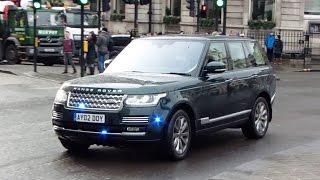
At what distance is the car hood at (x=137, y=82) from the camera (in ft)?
27.0

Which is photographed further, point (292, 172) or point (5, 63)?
point (5, 63)

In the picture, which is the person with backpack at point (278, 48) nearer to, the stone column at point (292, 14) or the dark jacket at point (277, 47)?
the dark jacket at point (277, 47)

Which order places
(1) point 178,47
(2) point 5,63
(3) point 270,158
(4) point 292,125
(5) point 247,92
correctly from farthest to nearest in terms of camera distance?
(2) point 5,63
(4) point 292,125
(5) point 247,92
(1) point 178,47
(3) point 270,158

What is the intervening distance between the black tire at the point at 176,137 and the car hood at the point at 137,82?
39 centimetres

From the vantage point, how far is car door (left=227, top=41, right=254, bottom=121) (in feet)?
32.6

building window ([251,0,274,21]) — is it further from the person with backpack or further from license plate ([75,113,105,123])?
license plate ([75,113,105,123])

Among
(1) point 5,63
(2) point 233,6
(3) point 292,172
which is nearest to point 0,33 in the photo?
(1) point 5,63

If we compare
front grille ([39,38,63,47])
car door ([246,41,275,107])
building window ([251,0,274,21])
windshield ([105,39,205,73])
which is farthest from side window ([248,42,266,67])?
building window ([251,0,274,21])

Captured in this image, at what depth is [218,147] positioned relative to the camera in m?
9.86

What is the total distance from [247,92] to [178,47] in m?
1.51

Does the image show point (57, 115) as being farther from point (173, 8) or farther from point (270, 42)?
point (173, 8)

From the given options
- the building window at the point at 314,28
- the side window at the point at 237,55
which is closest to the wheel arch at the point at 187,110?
the side window at the point at 237,55

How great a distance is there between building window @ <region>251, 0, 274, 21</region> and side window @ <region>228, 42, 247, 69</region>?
31477mm

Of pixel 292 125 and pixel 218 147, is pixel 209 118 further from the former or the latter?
pixel 292 125
